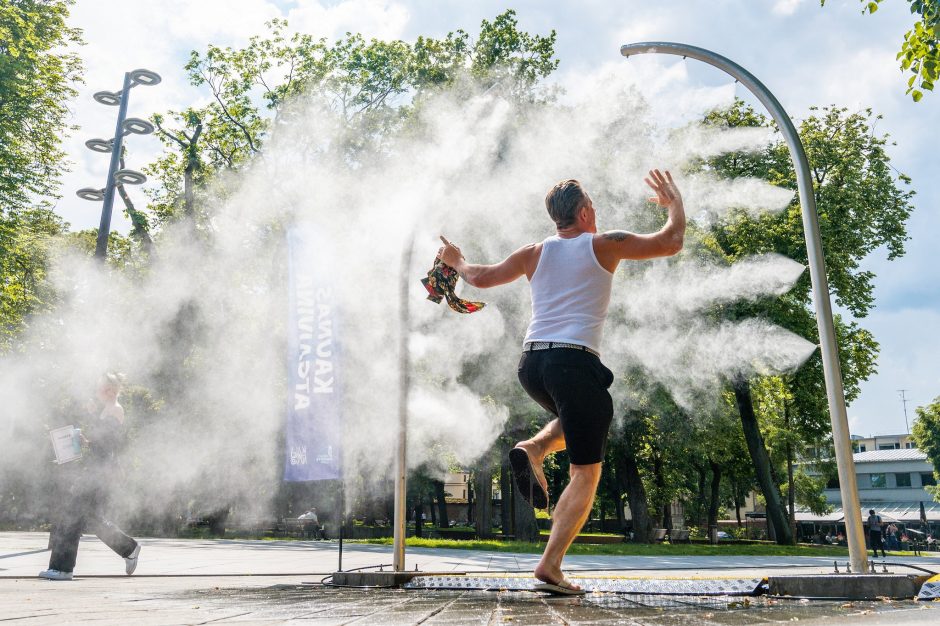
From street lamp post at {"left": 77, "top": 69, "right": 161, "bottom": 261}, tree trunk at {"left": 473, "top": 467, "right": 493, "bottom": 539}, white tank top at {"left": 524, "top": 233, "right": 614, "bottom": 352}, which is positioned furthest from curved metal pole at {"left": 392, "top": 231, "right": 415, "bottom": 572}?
tree trunk at {"left": 473, "top": 467, "right": 493, "bottom": 539}

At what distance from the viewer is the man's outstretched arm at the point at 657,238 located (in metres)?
3.89

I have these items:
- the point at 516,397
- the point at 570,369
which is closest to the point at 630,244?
the point at 570,369

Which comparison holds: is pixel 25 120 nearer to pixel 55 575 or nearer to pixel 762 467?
pixel 55 575

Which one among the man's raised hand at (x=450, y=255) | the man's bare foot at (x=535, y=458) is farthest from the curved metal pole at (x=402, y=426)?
the man's bare foot at (x=535, y=458)

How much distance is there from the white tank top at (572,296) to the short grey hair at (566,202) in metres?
0.17

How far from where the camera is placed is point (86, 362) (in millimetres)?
22031

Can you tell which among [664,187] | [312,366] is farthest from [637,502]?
[664,187]

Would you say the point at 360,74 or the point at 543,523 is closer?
the point at 360,74

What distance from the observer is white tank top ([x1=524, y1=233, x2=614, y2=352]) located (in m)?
4.05

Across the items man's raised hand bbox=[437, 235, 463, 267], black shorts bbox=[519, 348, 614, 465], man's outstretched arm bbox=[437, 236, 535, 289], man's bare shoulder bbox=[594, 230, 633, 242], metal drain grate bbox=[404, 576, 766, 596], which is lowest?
metal drain grate bbox=[404, 576, 766, 596]

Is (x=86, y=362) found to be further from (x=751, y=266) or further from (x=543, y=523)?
(x=543, y=523)

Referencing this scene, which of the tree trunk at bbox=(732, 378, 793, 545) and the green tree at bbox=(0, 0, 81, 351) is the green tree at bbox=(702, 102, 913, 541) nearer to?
the tree trunk at bbox=(732, 378, 793, 545)

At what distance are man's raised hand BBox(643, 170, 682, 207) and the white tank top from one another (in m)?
0.49

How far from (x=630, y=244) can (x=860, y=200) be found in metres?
25.8
